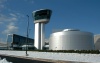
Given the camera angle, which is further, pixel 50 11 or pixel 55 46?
pixel 50 11

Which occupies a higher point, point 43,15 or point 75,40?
point 43,15

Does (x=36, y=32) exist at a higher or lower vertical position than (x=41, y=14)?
lower

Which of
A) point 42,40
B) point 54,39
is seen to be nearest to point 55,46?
point 54,39

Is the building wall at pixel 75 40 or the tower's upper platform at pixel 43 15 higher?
the tower's upper platform at pixel 43 15

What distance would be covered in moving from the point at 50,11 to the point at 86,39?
131 feet

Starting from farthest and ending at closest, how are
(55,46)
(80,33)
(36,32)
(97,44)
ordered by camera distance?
(36,32) < (97,44) < (55,46) < (80,33)

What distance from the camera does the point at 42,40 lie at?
143750 mm

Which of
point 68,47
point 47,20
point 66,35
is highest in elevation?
point 47,20

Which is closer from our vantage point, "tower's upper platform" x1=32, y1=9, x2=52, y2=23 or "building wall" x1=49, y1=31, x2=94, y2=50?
"building wall" x1=49, y1=31, x2=94, y2=50

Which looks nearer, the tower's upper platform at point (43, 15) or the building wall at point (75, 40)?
the building wall at point (75, 40)

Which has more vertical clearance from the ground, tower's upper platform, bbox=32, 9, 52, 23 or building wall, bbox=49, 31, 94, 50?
tower's upper platform, bbox=32, 9, 52, 23

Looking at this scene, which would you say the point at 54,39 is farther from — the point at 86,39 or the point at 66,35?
the point at 86,39

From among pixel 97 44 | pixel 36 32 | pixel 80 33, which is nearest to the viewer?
pixel 80 33

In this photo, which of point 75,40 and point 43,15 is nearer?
point 75,40
